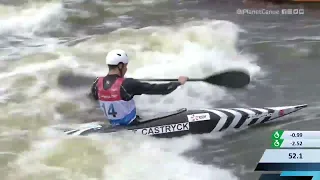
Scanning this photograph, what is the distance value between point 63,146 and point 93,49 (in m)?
0.90

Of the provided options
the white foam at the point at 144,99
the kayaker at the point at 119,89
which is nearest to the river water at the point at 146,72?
the white foam at the point at 144,99

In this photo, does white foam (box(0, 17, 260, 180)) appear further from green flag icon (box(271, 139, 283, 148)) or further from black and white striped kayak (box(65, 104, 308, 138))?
green flag icon (box(271, 139, 283, 148))

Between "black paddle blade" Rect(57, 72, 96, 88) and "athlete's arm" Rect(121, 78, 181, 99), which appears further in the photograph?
"black paddle blade" Rect(57, 72, 96, 88)

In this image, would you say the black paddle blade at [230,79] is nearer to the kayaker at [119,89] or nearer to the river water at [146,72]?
the river water at [146,72]

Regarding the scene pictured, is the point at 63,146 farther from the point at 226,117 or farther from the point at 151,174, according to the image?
the point at 226,117

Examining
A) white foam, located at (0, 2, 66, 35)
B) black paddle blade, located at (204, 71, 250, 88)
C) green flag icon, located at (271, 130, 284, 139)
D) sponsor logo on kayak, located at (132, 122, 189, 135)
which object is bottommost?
green flag icon, located at (271, 130, 284, 139)

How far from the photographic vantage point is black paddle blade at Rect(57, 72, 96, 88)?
240cm

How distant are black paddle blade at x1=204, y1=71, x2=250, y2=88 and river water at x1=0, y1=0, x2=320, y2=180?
102mm

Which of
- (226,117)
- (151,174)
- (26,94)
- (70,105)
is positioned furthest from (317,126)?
(26,94)

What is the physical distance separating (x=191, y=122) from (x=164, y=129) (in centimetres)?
12
